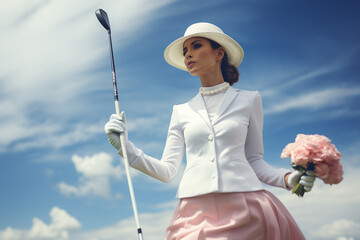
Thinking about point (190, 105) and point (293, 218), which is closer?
point (293, 218)

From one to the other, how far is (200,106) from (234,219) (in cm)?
124

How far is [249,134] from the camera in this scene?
4.51 meters

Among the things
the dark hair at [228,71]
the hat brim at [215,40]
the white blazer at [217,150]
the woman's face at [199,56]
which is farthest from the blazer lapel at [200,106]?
the hat brim at [215,40]

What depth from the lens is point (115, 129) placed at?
13.0ft

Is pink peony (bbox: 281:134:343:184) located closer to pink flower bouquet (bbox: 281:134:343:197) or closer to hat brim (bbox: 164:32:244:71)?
pink flower bouquet (bbox: 281:134:343:197)

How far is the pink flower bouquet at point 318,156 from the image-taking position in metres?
3.78

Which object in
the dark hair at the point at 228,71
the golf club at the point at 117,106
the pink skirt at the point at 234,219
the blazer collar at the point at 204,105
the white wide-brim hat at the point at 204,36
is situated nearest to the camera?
the golf club at the point at 117,106

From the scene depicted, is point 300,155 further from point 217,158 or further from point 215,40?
point 215,40

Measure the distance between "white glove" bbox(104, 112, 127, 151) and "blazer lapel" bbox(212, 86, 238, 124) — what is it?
3.05ft

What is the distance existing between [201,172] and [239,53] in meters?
1.51

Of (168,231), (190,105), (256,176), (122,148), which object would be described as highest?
(190,105)

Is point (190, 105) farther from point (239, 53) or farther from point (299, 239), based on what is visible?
point (299, 239)

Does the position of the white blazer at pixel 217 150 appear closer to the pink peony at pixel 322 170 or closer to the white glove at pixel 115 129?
the white glove at pixel 115 129

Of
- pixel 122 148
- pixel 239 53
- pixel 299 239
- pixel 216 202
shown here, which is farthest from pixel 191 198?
pixel 239 53
